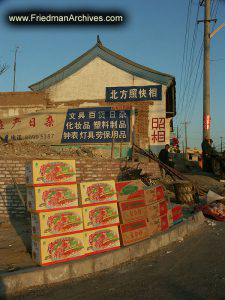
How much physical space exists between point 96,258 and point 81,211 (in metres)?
0.76

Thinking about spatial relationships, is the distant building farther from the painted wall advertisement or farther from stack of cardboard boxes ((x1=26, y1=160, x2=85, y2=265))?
stack of cardboard boxes ((x1=26, y1=160, x2=85, y2=265))

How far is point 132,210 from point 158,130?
8729mm

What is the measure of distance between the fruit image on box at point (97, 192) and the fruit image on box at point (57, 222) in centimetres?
25

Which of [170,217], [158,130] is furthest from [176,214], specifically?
[158,130]

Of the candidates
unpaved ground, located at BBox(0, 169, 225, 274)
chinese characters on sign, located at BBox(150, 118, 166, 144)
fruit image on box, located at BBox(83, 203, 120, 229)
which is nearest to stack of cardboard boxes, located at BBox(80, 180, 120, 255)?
fruit image on box, located at BBox(83, 203, 120, 229)

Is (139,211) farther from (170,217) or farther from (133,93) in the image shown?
(133,93)

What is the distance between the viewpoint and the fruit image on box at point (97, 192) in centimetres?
602

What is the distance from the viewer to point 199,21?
1839 cm

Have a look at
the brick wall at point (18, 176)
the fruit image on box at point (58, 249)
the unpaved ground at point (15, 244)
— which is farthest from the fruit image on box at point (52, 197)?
the brick wall at point (18, 176)

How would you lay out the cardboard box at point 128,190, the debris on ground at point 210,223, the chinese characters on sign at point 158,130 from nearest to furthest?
the cardboard box at point 128,190 < the debris on ground at point 210,223 < the chinese characters on sign at point 158,130

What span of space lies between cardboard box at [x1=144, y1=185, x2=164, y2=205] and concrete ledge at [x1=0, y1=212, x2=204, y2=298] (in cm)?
67

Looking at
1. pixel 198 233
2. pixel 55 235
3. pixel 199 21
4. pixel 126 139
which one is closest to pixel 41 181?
pixel 55 235

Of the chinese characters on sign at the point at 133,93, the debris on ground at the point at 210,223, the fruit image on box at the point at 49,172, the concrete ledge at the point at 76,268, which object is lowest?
the debris on ground at the point at 210,223

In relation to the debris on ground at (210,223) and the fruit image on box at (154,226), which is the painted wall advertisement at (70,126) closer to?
the debris on ground at (210,223)
